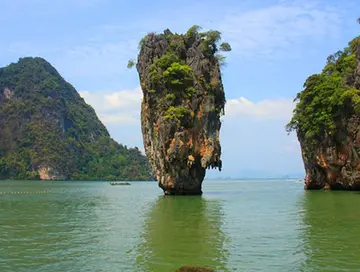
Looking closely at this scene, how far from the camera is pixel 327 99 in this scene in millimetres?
37562

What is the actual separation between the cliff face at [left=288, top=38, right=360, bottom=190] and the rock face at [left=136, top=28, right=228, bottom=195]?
9.66m

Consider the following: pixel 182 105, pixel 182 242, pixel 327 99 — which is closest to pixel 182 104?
pixel 182 105

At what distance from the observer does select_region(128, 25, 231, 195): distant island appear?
32844 mm

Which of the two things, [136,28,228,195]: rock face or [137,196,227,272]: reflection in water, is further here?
[136,28,228,195]: rock face

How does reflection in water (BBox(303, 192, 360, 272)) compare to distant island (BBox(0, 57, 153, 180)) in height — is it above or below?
below

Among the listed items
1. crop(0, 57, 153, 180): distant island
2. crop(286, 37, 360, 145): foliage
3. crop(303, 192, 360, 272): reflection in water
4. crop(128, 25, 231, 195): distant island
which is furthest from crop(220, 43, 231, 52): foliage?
crop(0, 57, 153, 180): distant island

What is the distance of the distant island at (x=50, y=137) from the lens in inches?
4656

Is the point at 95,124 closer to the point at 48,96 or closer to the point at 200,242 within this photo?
the point at 48,96

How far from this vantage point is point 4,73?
5827 inches

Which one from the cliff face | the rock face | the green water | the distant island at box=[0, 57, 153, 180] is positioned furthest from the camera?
the distant island at box=[0, 57, 153, 180]

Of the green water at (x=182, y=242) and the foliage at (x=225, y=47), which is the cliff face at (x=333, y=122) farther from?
the green water at (x=182, y=242)

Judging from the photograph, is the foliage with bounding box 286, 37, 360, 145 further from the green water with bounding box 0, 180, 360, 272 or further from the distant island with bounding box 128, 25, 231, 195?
the green water with bounding box 0, 180, 360, 272

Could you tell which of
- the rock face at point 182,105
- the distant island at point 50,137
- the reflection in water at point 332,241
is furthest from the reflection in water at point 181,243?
the distant island at point 50,137

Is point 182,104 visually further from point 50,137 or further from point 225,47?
point 50,137
